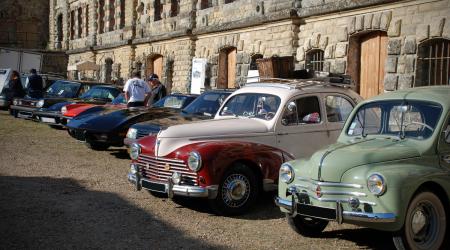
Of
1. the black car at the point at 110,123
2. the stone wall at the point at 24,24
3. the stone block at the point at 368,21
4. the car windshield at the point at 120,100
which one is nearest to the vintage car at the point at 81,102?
the car windshield at the point at 120,100

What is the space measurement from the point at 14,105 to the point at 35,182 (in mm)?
10538

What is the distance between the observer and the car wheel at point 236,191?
6.99m

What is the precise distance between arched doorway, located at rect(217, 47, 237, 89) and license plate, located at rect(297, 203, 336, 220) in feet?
46.8

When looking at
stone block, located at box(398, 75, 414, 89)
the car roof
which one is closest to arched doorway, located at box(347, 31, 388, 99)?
stone block, located at box(398, 75, 414, 89)

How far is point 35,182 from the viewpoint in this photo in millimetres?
8758

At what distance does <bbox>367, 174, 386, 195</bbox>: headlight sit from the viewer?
16.8 feet

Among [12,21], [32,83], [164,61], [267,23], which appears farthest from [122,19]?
[12,21]

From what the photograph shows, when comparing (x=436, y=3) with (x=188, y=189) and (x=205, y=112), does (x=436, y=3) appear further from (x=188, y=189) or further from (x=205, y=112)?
(x=188, y=189)

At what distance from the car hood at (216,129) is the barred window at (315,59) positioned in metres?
8.03

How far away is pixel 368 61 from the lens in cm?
1387

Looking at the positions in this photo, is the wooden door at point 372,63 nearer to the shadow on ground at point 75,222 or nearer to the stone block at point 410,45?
the stone block at point 410,45

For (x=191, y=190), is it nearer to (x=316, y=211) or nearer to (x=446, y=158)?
(x=316, y=211)

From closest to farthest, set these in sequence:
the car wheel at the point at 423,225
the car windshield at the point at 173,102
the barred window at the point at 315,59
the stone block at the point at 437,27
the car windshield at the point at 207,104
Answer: the car wheel at the point at 423,225
the car windshield at the point at 207,104
the stone block at the point at 437,27
the car windshield at the point at 173,102
the barred window at the point at 315,59

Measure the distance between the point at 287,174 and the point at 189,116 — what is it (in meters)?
→ 4.15
